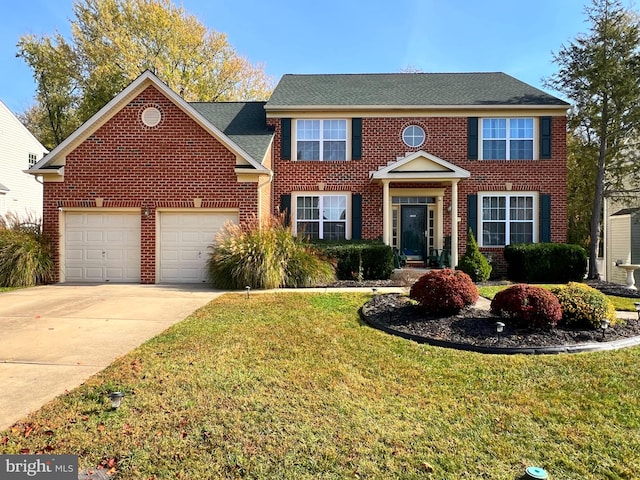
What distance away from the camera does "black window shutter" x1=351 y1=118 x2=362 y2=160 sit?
14.2 metres

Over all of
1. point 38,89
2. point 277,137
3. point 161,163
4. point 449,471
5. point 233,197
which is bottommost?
point 449,471

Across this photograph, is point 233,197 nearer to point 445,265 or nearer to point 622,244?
point 445,265

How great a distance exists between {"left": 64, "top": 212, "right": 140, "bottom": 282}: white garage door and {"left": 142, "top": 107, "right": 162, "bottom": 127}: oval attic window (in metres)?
2.77

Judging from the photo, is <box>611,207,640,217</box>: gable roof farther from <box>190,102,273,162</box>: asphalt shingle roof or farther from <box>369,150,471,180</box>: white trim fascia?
<box>190,102,273,162</box>: asphalt shingle roof

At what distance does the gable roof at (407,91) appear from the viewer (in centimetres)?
1398

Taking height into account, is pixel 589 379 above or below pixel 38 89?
below

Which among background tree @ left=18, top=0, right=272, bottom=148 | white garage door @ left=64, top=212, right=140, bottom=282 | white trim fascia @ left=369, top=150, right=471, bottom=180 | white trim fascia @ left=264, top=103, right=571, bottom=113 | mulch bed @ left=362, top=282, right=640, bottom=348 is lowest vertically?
mulch bed @ left=362, top=282, right=640, bottom=348

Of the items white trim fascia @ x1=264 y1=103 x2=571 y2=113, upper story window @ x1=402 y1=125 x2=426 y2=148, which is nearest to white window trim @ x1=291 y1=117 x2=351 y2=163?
white trim fascia @ x1=264 y1=103 x2=571 y2=113

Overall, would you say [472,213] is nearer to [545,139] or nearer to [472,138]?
[472,138]

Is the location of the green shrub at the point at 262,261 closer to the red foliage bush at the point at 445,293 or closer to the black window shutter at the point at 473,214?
the red foliage bush at the point at 445,293

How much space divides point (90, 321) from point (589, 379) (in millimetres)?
7368

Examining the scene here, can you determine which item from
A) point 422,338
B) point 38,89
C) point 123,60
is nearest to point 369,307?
point 422,338

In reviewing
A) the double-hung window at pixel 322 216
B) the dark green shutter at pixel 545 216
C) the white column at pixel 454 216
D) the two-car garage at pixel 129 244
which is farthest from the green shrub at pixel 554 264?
the two-car garage at pixel 129 244

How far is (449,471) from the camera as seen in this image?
8.87 feet
